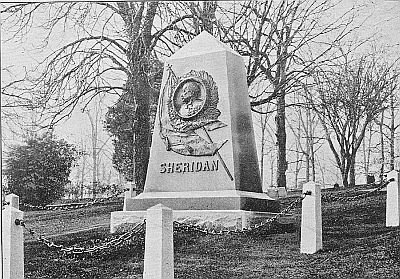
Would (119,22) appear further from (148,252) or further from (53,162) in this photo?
(148,252)

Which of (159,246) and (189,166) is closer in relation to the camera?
(159,246)

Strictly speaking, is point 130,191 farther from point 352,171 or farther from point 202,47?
point 352,171

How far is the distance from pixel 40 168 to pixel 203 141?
1692mm

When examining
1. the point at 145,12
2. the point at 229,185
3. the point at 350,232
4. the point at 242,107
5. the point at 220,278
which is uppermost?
the point at 145,12

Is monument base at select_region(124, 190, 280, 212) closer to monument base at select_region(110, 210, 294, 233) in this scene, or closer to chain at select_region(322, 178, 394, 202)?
monument base at select_region(110, 210, 294, 233)

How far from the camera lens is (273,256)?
229 inches

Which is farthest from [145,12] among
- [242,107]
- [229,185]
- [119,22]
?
[229,185]

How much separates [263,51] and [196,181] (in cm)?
A: 132

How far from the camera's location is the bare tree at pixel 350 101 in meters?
5.99

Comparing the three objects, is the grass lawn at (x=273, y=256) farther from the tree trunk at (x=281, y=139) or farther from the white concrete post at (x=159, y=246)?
the white concrete post at (x=159, y=246)

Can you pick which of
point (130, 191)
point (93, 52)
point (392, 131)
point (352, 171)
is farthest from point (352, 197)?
point (93, 52)

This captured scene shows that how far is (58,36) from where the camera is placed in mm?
6715

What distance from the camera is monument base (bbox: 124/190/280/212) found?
6.05 meters

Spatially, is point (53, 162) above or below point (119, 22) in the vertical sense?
below
